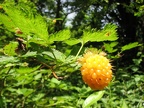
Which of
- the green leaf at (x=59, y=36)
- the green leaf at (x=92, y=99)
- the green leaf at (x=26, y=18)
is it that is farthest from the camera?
the green leaf at (x=92, y=99)

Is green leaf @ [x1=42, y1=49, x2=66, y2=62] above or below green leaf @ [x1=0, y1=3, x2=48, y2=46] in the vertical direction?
below

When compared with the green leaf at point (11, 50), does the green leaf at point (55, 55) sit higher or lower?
lower

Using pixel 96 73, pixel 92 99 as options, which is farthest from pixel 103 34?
pixel 92 99

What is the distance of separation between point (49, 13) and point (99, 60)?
7.43 metres

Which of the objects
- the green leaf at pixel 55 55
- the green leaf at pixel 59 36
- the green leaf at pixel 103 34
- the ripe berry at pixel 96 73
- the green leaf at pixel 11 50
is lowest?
the ripe berry at pixel 96 73

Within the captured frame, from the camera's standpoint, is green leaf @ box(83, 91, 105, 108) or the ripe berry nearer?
the ripe berry

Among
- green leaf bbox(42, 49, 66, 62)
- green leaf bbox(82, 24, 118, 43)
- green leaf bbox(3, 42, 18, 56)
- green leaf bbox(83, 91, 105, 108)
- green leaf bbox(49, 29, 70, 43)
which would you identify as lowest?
green leaf bbox(83, 91, 105, 108)

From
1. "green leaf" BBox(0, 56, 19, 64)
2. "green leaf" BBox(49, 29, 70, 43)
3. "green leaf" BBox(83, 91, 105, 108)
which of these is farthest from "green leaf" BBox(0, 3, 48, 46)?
"green leaf" BBox(83, 91, 105, 108)

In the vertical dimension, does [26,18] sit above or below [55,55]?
above

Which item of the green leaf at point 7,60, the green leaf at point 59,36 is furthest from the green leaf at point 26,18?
the green leaf at point 7,60

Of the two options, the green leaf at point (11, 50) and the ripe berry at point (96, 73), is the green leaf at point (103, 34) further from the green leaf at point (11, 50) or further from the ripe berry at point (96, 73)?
the green leaf at point (11, 50)

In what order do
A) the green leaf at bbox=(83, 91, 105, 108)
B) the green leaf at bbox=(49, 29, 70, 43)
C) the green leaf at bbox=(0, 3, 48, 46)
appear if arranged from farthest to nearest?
the green leaf at bbox=(83, 91, 105, 108) < the green leaf at bbox=(49, 29, 70, 43) < the green leaf at bbox=(0, 3, 48, 46)

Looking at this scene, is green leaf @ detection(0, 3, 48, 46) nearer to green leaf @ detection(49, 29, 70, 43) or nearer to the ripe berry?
green leaf @ detection(49, 29, 70, 43)

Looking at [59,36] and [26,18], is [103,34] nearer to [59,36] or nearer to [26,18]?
[59,36]
